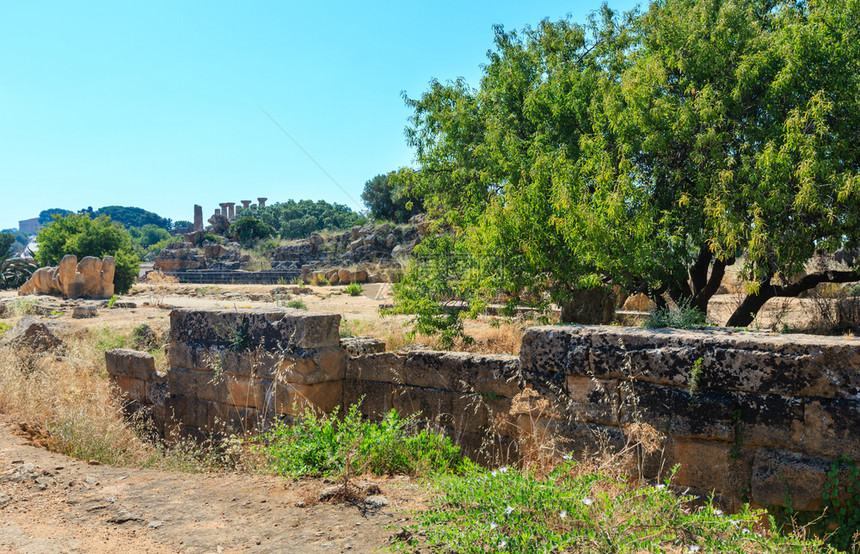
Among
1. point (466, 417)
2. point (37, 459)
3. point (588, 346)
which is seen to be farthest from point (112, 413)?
point (588, 346)

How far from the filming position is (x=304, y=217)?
64500 millimetres

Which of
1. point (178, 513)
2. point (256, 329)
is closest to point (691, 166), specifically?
point (256, 329)

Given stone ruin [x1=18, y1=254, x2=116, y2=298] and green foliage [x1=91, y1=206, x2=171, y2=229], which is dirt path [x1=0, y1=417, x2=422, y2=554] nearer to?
stone ruin [x1=18, y1=254, x2=116, y2=298]

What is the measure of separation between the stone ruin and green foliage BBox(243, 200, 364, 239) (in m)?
34.1

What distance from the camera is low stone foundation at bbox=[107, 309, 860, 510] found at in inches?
122

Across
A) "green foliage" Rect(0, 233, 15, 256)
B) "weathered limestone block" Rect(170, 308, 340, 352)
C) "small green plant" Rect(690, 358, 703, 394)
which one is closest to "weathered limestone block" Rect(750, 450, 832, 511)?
"small green plant" Rect(690, 358, 703, 394)

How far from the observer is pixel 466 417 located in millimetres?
4918

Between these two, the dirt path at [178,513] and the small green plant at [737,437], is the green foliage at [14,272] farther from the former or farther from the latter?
the small green plant at [737,437]

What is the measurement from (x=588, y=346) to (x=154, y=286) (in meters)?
30.0

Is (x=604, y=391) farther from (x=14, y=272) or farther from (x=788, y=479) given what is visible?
(x=14, y=272)

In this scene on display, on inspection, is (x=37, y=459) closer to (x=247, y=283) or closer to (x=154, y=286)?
(x=154, y=286)

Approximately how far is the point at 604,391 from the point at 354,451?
5.46ft

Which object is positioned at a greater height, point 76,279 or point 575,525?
point 76,279

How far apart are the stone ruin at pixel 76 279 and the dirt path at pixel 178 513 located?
21.2 metres
